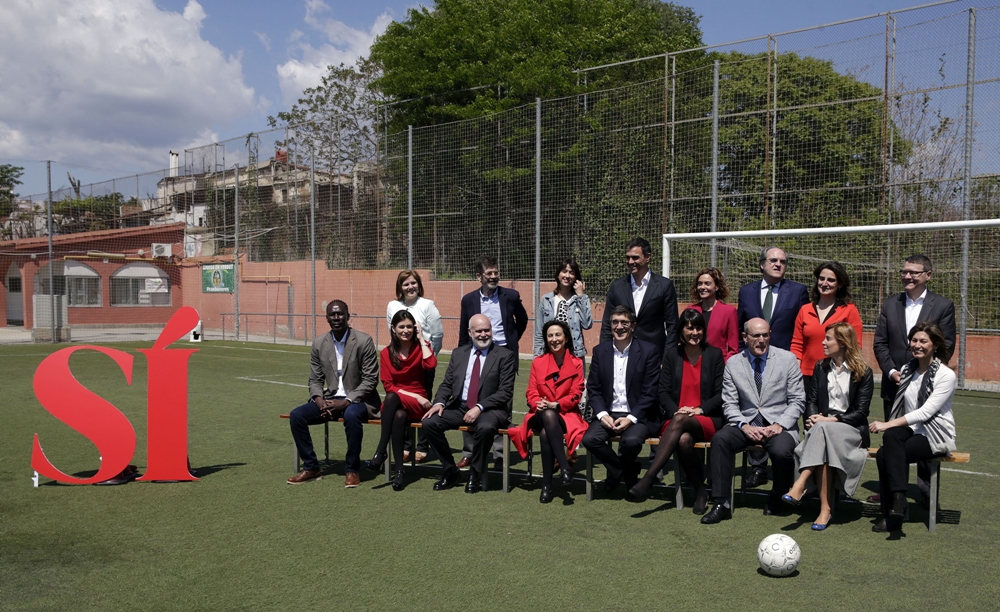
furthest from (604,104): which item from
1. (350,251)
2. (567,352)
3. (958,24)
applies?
(567,352)

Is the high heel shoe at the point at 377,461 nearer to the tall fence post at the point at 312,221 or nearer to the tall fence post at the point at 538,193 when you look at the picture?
the tall fence post at the point at 538,193

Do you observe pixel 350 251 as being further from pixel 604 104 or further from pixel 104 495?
pixel 104 495

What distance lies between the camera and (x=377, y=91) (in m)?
37.1

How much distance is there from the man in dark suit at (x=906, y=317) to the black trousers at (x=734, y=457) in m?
0.93

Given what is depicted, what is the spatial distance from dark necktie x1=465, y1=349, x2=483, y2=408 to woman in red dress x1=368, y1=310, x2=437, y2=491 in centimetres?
34

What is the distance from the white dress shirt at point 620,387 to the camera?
6008 mm

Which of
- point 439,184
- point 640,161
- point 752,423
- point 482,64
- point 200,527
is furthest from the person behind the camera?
point 482,64

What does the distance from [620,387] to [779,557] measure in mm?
2087

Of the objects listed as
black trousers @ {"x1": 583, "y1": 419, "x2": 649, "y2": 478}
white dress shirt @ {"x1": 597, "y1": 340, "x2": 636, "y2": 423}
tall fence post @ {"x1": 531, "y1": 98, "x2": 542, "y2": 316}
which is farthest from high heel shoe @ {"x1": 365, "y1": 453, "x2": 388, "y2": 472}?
tall fence post @ {"x1": 531, "y1": 98, "x2": 542, "y2": 316}

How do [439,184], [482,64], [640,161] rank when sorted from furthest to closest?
[482,64], [439,184], [640,161]

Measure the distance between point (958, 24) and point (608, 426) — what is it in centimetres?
1139

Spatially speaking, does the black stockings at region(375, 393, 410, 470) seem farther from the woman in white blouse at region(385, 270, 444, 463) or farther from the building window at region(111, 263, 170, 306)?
the building window at region(111, 263, 170, 306)

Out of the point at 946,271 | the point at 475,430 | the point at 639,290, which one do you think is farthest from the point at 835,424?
the point at 946,271

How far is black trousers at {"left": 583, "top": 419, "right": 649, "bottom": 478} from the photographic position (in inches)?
226
